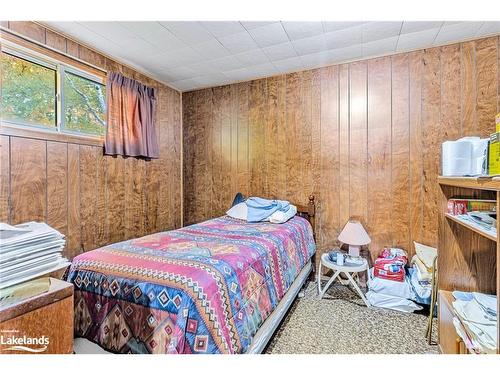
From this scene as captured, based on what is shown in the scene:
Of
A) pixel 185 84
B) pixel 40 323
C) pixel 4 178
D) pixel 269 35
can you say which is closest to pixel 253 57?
pixel 269 35

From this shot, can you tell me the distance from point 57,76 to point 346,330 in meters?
3.21

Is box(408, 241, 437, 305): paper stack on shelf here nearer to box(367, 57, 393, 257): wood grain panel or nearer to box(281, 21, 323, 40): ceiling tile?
box(367, 57, 393, 257): wood grain panel

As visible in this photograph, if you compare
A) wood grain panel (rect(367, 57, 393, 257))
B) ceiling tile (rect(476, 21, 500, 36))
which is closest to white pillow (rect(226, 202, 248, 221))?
wood grain panel (rect(367, 57, 393, 257))

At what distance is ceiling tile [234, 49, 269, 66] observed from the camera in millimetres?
2715

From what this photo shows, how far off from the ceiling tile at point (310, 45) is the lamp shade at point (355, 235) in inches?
71.6

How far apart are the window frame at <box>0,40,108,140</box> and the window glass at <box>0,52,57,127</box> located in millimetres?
20

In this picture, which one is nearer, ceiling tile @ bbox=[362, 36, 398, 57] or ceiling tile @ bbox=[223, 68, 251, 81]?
ceiling tile @ bbox=[362, 36, 398, 57]

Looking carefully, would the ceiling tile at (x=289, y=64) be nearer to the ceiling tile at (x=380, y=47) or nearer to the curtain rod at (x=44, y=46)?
the ceiling tile at (x=380, y=47)

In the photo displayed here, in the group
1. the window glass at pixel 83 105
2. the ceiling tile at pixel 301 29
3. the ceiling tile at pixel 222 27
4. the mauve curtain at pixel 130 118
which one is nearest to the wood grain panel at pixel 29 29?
the window glass at pixel 83 105
